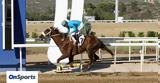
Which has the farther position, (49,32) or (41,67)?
(41,67)

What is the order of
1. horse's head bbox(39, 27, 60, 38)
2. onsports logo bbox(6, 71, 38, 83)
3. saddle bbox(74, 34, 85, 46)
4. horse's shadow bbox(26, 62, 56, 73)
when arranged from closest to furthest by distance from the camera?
onsports logo bbox(6, 71, 38, 83), horse's head bbox(39, 27, 60, 38), saddle bbox(74, 34, 85, 46), horse's shadow bbox(26, 62, 56, 73)

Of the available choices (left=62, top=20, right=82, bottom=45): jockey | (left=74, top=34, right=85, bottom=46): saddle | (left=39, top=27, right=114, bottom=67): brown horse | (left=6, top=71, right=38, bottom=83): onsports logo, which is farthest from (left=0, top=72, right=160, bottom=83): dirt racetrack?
(left=6, top=71, right=38, bottom=83): onsports logo

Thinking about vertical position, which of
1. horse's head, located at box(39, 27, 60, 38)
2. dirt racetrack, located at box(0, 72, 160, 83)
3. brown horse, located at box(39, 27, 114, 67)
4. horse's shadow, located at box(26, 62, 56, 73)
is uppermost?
horse's head, located at box(39, 27, 60, 38)

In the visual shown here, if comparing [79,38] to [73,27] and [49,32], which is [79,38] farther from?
[49,32]

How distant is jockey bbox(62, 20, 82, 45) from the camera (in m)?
11.5

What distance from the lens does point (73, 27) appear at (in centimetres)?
1158

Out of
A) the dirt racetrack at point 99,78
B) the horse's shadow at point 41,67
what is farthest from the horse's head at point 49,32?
the horse's shadow at point 41,67

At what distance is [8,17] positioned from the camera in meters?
11.6

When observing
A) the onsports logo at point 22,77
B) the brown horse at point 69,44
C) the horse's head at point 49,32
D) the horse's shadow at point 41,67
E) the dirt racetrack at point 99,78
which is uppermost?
the horse's head at point 49,32

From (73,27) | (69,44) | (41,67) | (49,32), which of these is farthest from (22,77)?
(41,67)

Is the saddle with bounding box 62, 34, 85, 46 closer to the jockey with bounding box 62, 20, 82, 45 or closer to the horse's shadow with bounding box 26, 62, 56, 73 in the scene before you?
the jockey with bounding box 62, 20, 82, 45

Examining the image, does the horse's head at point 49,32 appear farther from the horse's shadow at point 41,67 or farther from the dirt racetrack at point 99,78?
the horse's shadow at point 41,67

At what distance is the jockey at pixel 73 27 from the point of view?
451 inches

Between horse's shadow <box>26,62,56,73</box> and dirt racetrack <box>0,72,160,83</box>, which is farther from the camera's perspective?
horse's shadow <box>26,62,56,73</box>
